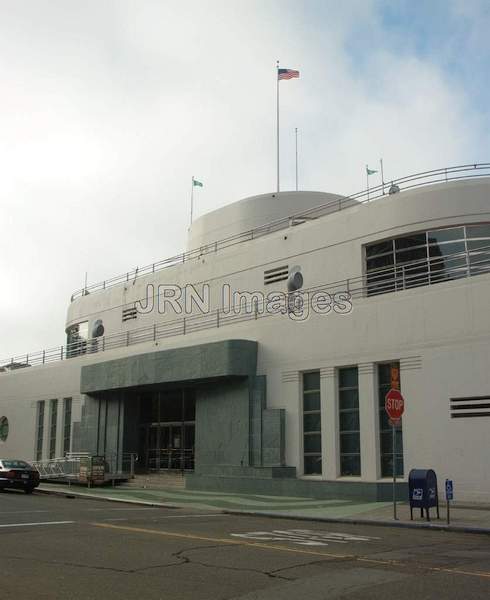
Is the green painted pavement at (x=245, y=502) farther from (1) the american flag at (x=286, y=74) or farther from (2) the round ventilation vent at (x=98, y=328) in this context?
(1) the american flag at (x=286, y=74)

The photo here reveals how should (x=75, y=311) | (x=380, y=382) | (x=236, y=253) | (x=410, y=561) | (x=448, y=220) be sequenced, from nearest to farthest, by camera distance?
(x=410, y=561) < (x=380, y=382) < (x=448, y=220) < (x=236, y=253) < (x=75, y=311)

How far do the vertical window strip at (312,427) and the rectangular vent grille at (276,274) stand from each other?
520cm

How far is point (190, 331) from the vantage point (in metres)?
30.8

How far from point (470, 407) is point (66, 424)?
21411mm

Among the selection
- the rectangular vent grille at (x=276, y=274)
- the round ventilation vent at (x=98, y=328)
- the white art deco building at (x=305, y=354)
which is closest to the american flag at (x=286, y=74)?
the white art deco building at (x=305, y=354)

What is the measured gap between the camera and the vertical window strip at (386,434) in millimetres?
21000

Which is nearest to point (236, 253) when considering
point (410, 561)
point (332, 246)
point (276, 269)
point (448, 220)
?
point (276, 269)

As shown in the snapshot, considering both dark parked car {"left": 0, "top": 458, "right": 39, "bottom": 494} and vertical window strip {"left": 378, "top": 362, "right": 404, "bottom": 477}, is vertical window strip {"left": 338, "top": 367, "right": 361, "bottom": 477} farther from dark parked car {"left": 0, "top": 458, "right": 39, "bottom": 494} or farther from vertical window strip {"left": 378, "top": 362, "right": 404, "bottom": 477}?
dark parked car {"left": 0, "top": 458, "right": 39, "bottom": 494}

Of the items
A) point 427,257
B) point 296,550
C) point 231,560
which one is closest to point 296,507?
point 296,550

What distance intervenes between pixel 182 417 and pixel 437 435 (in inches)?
495

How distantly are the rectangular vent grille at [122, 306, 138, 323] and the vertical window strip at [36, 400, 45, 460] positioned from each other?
251 inches

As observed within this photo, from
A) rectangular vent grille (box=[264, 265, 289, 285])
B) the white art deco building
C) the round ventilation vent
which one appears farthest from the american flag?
the round ventilation vent

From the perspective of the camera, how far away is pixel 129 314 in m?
35.0

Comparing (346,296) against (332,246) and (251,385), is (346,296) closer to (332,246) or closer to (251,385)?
(332,246)
